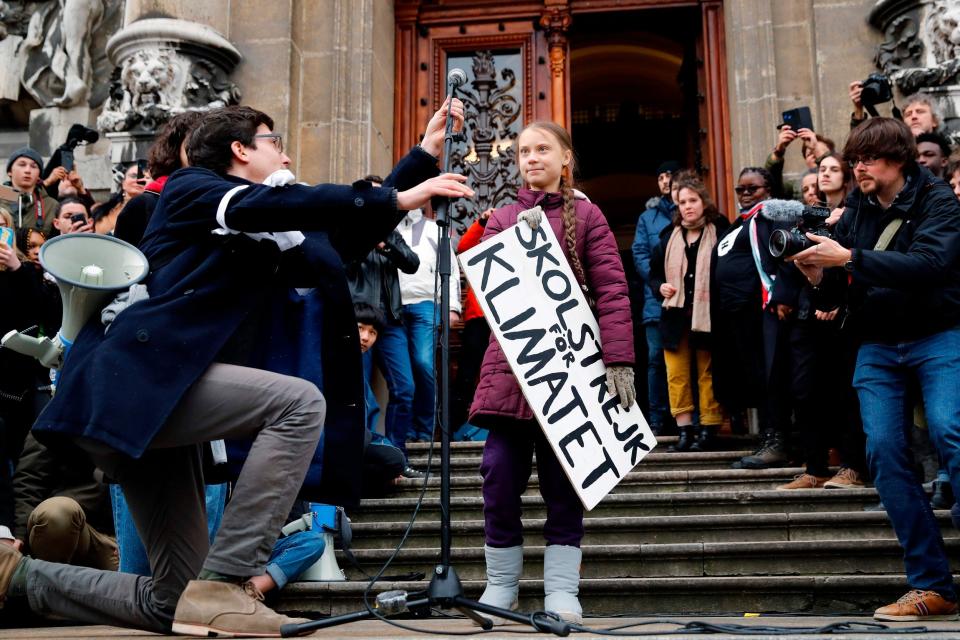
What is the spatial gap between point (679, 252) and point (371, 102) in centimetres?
336

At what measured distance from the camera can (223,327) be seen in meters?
3.51

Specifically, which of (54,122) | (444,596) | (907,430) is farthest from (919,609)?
Result: (54,122)

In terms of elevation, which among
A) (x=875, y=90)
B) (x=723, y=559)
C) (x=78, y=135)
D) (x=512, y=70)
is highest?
(x=512, y=70)

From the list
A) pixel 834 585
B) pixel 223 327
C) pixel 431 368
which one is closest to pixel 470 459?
pixel 431 368

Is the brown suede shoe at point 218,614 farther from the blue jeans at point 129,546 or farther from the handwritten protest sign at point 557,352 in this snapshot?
the handwritten protest sign at point 557,352

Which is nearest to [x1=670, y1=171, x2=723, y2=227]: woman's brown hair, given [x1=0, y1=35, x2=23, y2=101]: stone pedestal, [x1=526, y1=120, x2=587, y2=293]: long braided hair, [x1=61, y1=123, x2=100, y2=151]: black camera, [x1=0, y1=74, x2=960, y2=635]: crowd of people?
[x1=0, y1=74, x2=960, y2=635]: crowd of people

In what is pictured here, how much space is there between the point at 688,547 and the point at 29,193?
5503 mm

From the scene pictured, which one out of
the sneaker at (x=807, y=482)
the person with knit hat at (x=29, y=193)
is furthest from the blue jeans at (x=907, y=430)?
the person with knit hat at (x=29, y=193)

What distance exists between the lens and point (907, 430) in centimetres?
457

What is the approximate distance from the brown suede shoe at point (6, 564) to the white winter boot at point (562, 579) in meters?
1.95

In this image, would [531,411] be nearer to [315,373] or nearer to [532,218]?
[532,218]

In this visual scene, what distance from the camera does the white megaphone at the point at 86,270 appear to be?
139 inches

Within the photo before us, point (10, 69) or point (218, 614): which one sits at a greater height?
point (10, 69)

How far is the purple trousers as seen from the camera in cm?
419
